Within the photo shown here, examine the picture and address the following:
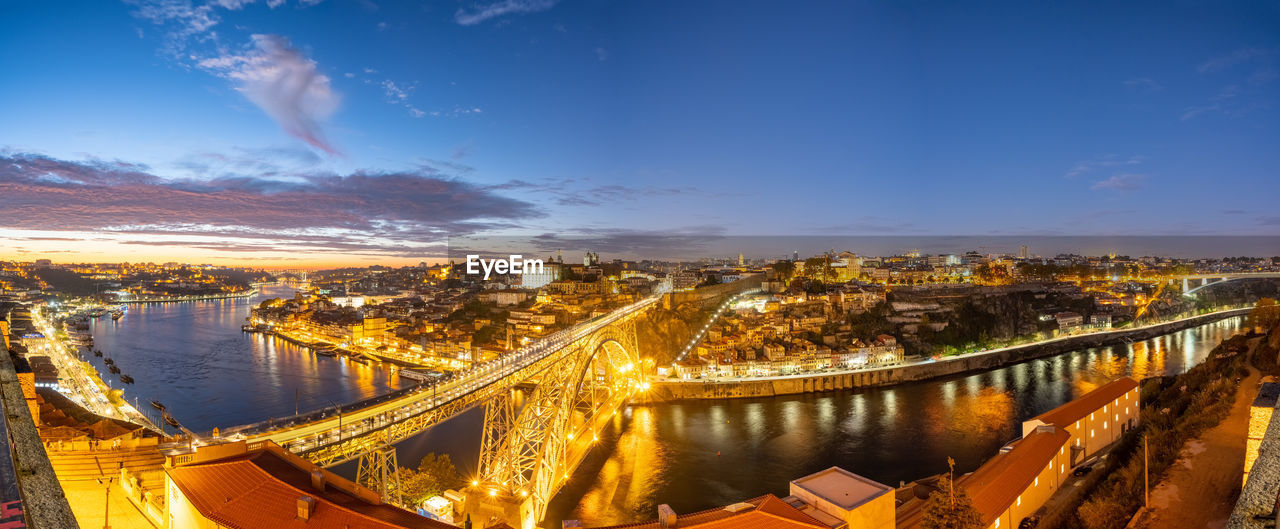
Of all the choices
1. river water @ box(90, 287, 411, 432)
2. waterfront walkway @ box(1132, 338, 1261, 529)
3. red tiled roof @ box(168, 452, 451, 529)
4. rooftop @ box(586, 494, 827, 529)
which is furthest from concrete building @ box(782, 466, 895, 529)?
river water @ box(90, 287, 411, 432)

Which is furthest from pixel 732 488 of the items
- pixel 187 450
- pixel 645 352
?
pixel 645 352

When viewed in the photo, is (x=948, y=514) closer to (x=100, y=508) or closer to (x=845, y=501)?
(x=845, y=501)

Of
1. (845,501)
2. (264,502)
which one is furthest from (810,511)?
(264,502)

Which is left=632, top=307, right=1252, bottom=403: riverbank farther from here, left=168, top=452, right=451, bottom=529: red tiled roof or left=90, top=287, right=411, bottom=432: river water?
left=168, top=452, right=451, bottom=529: red tiled roof

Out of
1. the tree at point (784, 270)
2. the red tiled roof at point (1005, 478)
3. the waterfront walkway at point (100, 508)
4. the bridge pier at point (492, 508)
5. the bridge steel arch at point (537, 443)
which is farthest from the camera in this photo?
the tree at point (784, 270)

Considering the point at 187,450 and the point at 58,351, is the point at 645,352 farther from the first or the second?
the point at 58,351

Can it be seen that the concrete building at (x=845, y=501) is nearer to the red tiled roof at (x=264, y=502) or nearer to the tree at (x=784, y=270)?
the red tiled roof at (x=264, y=502)

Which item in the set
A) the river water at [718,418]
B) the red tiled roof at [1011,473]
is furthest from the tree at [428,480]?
the red tiled roof at [1011,473]
